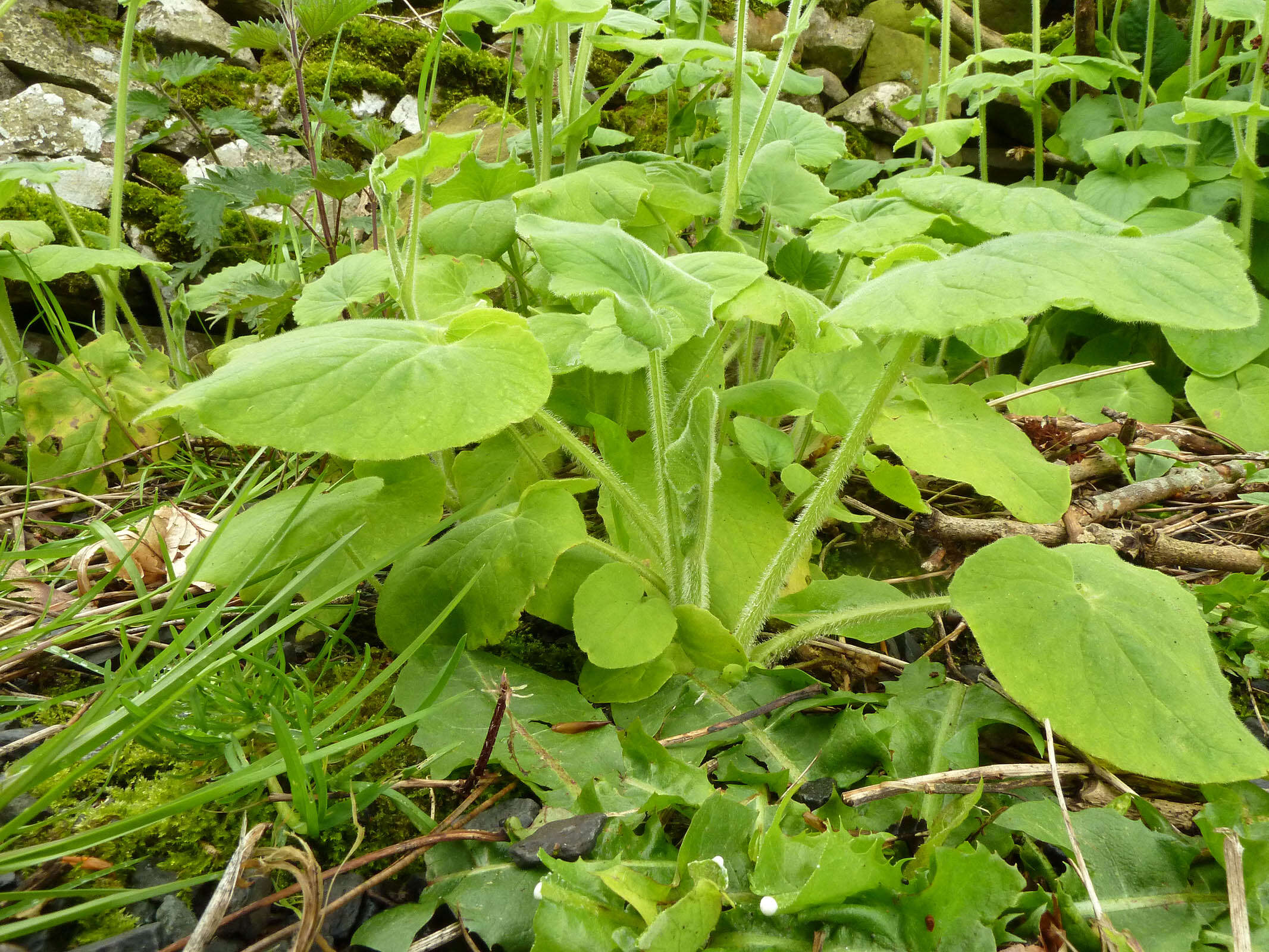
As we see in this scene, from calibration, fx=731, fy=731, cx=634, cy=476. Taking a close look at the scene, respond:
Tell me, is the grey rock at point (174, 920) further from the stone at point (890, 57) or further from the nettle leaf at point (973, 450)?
the stone at point (890, 57)

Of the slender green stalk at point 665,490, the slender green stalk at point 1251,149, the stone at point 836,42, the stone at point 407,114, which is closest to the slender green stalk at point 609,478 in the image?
the slender green stalk at point 665,490

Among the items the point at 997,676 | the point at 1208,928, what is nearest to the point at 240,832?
the point at 997,676

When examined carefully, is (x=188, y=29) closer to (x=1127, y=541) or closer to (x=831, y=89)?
(x=831, y=89)

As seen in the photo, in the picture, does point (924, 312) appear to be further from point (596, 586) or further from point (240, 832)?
point (240, 832)

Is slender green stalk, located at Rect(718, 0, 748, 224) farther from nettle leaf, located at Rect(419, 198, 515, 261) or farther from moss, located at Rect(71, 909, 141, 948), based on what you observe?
moss, located at Rect(71, 909, 141, 948)

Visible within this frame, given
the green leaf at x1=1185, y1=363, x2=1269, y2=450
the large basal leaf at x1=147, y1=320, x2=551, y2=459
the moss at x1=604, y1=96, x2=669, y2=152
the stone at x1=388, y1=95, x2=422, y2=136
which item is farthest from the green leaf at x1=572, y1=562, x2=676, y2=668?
the stone at x1=388, y1=95, x2=422, y2=136

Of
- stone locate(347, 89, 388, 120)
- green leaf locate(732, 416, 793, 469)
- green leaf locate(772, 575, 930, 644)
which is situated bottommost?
green leaf locate(772, 575, 930, 644)

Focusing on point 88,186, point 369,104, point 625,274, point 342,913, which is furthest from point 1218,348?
point 88,186
